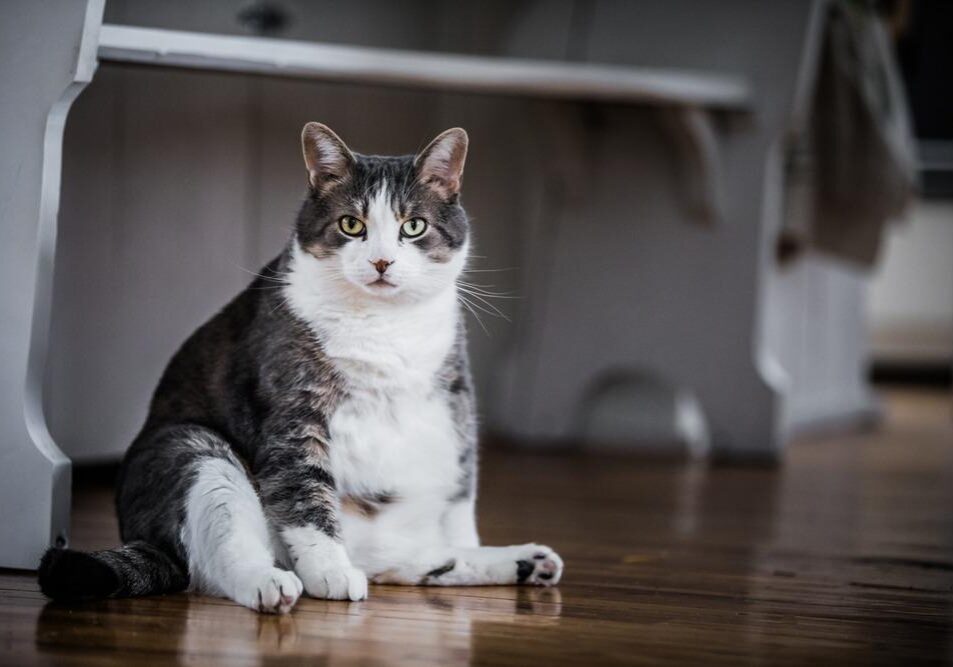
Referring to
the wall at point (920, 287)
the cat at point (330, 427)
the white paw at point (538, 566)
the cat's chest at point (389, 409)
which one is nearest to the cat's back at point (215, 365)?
the cat at point (330, 427)

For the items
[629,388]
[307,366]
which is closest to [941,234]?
[629,388]

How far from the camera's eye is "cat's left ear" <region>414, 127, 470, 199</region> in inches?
48.7

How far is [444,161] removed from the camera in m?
1.25

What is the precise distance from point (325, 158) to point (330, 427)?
0.95 ft

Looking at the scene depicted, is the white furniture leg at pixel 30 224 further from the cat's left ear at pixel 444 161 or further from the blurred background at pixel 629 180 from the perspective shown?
the blurred background at pixel 629 180

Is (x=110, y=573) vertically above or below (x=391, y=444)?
below

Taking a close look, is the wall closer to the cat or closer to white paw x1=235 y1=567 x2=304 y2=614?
the cat

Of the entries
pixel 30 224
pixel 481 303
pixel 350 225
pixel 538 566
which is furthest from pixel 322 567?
pixel 481 303

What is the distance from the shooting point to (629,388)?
2.88 m

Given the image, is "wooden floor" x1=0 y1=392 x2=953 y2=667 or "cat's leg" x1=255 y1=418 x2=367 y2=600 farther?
"cat's leg" x1=255 y1=418 x2=367 y2=600

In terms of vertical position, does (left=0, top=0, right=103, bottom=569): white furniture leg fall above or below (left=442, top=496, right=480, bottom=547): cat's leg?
above

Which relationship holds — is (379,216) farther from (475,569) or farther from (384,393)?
(475,569)

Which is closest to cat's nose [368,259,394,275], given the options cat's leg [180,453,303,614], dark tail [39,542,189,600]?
cat's leg [180,453,303,614]

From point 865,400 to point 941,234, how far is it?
5.92 ft
